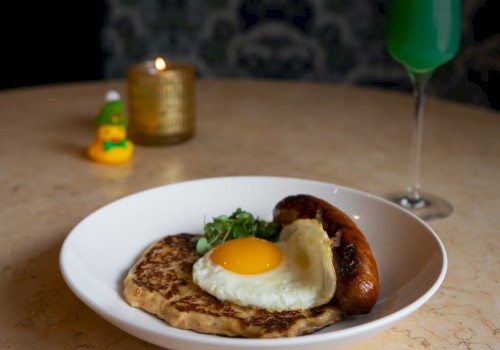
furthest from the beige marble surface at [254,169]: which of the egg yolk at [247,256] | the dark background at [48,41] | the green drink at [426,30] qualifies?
the dark background at [48,41]

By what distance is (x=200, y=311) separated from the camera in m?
0.98

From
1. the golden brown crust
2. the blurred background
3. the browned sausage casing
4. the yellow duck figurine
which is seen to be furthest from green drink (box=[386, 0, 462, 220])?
the blurred background

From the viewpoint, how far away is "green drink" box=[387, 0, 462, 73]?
61.4 inches

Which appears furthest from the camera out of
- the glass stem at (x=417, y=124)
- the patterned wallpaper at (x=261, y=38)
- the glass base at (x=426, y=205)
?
the patterned wallpaper at (x=261, y=38)

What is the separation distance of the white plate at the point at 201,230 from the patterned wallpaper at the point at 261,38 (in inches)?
116

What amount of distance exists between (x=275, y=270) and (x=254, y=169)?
0.75 metres

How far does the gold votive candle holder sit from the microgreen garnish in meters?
0.83

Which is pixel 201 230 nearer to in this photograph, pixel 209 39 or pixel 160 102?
pixel 160 102

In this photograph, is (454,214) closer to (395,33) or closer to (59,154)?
(395,33)

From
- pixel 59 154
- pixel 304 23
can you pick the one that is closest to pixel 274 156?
pixel 59 154

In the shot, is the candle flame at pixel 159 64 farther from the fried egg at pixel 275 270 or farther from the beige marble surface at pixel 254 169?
the fried egg at pixel 275 270

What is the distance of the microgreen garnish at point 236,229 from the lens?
121cm

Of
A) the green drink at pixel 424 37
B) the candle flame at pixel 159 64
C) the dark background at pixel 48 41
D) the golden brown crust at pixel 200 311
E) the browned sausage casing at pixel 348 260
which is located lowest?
the dark background at pixel 48 41

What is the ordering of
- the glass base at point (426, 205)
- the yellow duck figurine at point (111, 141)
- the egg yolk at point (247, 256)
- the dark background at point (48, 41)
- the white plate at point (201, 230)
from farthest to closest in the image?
1. the dark background at point (48, 41)
2. the yellow duck figurine at point (111, 141)
3. the glass base at point (426, 205)
4. the egg yolk at point (247, 256)
5. the white plate at point (201, 230)
